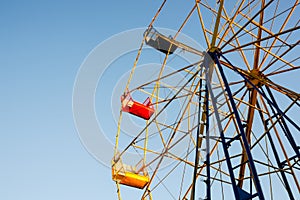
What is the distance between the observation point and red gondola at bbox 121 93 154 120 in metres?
13.4

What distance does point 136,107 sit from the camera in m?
13.5

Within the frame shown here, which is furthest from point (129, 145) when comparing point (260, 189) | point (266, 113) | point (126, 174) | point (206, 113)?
point (260, 189)

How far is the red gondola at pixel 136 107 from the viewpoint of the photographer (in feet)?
44.0

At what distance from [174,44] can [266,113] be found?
4.21m

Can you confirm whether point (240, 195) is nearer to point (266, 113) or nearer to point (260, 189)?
point (260, 189)

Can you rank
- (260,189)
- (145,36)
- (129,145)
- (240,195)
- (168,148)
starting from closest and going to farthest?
1. (260,189)
2. (240,195)
3. (168,148)
4. (129,145)
5. (145,36)

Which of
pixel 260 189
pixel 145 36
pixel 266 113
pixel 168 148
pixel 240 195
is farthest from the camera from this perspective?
pixel 145 36

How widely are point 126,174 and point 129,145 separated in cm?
108

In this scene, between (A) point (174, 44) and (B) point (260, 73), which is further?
(A) point (174, 44)

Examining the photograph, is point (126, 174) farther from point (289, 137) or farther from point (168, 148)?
point (289, 137)

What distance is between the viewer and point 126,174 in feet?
40.1

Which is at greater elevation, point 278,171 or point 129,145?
point 129,145

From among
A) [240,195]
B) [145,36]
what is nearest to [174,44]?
[145,36]

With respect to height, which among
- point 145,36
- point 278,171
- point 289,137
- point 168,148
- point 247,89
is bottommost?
point 278,171
